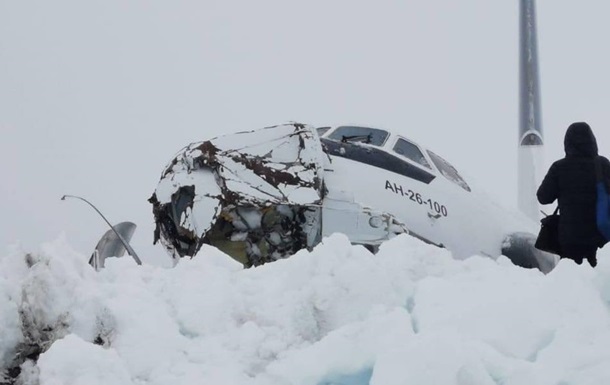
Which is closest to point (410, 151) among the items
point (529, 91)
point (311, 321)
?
point (311, 321)

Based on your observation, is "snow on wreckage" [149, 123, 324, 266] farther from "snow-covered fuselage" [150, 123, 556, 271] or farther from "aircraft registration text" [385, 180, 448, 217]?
"aircraft registration text" [385, 180, 448, 217]

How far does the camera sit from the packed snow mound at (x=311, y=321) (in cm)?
575

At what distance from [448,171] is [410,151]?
115 centimetres

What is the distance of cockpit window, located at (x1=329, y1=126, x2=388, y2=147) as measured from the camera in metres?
16.7

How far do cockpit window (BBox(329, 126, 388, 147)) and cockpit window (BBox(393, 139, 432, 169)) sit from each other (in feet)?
0.95

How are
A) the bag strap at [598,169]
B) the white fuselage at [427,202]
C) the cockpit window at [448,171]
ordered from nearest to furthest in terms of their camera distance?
the bag strap at [598,169]
the white fuselage at [427,202]
the cockpit window at [448,171]

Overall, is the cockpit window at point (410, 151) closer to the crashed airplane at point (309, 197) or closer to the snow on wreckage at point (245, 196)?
the crashed airplane at point (309, 197)

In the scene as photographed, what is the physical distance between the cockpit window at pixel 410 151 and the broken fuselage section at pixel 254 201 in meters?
1.90

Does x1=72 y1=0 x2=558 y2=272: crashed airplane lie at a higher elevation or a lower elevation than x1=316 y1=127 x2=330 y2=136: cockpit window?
lower

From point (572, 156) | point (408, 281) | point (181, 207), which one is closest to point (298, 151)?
point (181, 207)

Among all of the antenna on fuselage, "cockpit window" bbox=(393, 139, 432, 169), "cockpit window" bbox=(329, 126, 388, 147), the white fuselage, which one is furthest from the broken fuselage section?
the antenna on fuselage

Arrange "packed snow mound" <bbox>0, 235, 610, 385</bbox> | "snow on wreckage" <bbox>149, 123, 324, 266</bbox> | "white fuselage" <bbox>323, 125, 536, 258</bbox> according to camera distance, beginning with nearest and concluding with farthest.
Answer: "packed snow mound" <bbox>0, 235, 610, 385</bbox> < "snow on wreckage" <bbox>149, 123, 324, 266</bbox> < "white fuselage" <bbox>323, 125, 536, 258</bbox>

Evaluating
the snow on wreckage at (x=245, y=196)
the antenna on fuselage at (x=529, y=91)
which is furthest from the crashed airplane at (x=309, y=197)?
the antenna on fuselage at (x=529, y=91)

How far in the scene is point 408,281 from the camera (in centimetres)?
725
